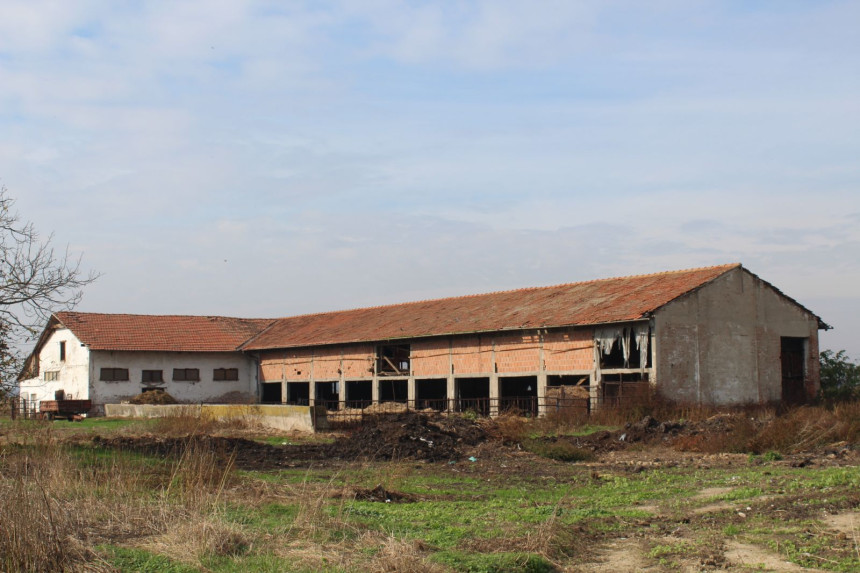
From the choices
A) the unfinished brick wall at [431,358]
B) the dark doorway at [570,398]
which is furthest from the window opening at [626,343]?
the unfinished brick wall at [431,358]

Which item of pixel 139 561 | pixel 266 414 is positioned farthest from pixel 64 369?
pixel 139 561

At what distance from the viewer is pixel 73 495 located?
10047 millimetres

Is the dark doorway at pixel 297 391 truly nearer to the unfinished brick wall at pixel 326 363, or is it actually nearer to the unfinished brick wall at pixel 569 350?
the unfinished brick wall at pixel 326 363

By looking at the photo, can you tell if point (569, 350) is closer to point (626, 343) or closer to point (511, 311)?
point (626, 343)

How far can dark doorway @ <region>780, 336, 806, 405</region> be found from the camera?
3052 cm

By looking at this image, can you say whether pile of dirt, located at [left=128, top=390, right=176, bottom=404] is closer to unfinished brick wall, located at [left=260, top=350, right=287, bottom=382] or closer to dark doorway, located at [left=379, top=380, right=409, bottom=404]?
unfinished brick wall, located at [left=260, top=350, right=287, bottom=382]

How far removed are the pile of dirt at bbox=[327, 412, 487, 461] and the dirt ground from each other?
0.09 ft

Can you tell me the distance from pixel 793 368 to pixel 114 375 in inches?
1196

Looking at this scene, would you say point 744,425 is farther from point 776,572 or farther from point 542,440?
point 776,572

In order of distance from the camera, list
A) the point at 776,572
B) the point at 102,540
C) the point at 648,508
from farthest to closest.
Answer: the point at 648,508
the point at 102,540
the point at 776,572

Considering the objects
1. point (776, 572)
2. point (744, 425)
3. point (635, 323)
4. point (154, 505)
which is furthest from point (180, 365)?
point (776, 572)

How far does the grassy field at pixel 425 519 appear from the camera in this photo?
751 cm

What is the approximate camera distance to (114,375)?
41.5m

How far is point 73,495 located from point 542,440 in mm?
11737
